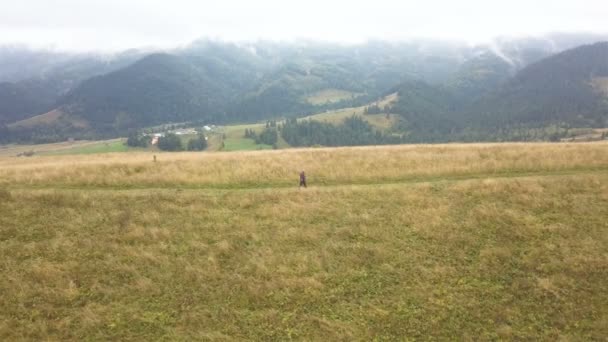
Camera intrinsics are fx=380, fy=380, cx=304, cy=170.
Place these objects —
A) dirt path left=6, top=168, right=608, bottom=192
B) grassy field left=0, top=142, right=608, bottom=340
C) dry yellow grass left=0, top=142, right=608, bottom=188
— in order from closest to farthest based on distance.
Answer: grassy field left=0, top=142, right=608, bottom=340
dirt path left=6, top=168, right=608, bottom=192
dry yellow grass left=0, top=142, right=608, bottom=188

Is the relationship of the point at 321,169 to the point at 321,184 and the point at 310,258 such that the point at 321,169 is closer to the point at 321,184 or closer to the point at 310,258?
the point at 321,184

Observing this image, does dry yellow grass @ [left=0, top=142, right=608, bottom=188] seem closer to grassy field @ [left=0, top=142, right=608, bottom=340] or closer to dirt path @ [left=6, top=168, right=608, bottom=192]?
dirt path @ [left=6, top=168, right=608, bottom=192]

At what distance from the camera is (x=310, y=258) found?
21438mm

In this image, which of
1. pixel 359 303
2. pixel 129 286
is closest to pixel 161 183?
pixel 129 286

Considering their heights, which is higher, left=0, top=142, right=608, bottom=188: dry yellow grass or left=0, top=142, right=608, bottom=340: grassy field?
left=0, top=142, right=608, bottom=188: dry yellow grass

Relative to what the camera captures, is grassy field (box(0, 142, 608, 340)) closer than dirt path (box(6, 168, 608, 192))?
Yes

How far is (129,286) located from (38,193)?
1480cm

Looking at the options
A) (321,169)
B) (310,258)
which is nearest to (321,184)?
(321,169)

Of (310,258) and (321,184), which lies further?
(321,184)

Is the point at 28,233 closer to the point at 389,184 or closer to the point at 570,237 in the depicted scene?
the point at 389,184

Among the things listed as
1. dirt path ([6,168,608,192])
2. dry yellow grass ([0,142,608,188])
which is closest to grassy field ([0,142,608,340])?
dirt path ([6,168,608,192])

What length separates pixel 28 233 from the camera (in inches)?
931

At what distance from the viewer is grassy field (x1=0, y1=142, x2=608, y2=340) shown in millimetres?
→ 17156

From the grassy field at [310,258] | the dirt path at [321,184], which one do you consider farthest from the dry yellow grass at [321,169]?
the grassy field at [310,258]
